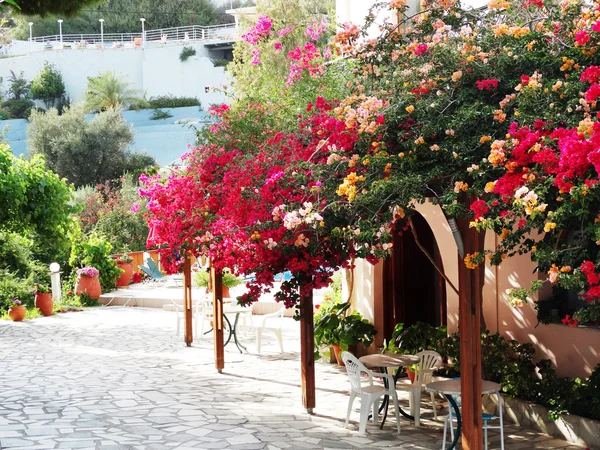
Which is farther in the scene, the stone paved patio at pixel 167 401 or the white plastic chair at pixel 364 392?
the white plastic chair at pixel 364 392

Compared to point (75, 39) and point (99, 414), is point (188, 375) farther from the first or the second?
point (75, 39)

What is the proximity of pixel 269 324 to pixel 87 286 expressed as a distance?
6376 mm

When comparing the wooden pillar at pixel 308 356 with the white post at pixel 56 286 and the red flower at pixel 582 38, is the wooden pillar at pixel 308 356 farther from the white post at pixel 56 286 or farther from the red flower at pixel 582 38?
the white post at pixel 56 286

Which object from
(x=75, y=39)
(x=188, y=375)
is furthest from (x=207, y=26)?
(x=188, y=375)

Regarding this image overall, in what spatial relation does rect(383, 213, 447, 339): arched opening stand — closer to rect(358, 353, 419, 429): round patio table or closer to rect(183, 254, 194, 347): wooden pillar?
rect(358, 353, 419, 429): round patio table

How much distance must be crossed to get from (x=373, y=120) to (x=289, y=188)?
4.28 feet

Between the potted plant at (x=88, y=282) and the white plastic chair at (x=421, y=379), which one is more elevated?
the potted plant at (x=88, y=282)

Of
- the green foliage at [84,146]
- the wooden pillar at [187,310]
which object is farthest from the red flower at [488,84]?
the green foliage at [84,146]

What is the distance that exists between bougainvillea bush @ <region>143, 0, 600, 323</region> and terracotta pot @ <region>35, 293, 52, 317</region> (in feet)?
38.4

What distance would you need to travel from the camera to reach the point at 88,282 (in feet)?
70.7

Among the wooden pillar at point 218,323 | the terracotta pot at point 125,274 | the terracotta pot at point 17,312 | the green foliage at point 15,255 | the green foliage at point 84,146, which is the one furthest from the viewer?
the green foliage at point 84,146

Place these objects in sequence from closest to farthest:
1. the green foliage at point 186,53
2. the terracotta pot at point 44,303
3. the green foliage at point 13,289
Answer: the terracotta pot at point 44,303 < the green foliage at point 13,289 < the green foliage at point 186,53

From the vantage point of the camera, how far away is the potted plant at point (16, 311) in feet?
61.6

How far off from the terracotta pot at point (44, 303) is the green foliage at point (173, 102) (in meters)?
32.7
